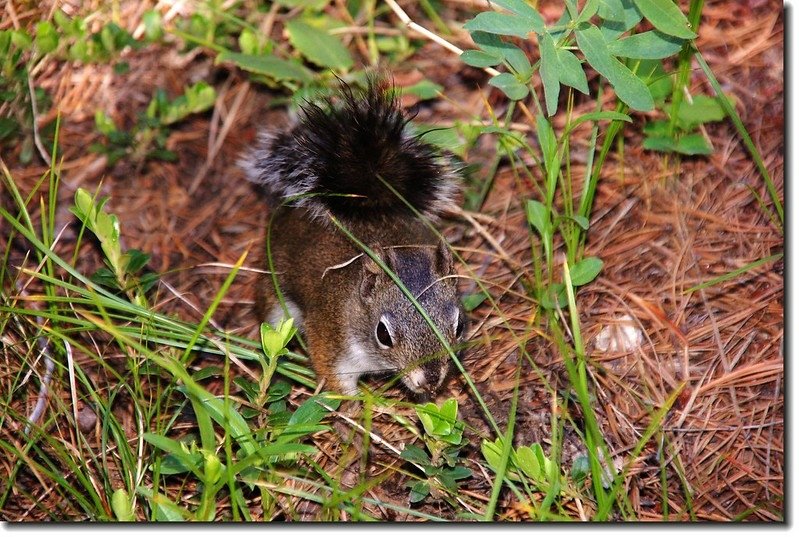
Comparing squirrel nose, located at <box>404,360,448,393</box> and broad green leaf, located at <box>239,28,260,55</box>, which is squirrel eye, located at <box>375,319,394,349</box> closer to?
squirrel nose, located at <box>404,360,448,393</box>

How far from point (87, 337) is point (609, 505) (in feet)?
6.24

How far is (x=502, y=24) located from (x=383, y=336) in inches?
41.2

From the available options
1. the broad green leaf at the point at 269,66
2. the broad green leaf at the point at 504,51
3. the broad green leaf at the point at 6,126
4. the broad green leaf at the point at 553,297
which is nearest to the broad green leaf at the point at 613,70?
the broad green leaf at the point at 504,51

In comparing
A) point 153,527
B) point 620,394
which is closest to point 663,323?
point 620,394

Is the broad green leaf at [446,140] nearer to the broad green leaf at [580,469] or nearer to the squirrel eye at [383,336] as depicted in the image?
the squirrel eye at [383,336]

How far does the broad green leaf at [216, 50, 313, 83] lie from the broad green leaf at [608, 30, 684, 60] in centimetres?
141

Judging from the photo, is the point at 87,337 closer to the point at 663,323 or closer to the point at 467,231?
the point at 467,231

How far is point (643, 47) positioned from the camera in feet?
8.54

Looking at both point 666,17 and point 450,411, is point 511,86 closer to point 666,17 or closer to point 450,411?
point 666,17

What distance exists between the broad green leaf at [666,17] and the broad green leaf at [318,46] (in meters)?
1.50

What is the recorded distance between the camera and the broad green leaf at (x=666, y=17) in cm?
249

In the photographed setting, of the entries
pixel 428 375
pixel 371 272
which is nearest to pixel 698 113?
pixel 371 272

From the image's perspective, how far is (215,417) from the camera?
2480 mm

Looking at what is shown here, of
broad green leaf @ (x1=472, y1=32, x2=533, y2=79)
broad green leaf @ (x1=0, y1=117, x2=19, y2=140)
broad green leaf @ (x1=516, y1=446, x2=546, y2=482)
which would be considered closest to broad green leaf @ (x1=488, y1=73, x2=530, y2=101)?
broad green leaf @ (x1=472, y1=32, x2=533, y2=79)
